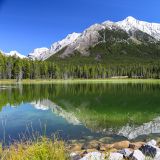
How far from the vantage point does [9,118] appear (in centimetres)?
3438

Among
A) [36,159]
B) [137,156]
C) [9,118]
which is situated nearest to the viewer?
[36,159]

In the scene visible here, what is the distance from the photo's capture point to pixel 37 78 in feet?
601

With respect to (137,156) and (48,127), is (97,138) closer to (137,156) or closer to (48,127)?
(48,127)

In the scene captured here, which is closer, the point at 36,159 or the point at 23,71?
the point at 36,159

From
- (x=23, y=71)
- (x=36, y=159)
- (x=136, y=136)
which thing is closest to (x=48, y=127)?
(x=136, y=136)

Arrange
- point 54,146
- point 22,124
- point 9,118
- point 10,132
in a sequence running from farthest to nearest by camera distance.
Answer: point 9,118, point 22,124, point 10,132, point 54,146

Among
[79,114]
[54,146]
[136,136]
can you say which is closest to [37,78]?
[79,114]

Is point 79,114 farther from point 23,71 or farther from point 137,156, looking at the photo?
point 23,71

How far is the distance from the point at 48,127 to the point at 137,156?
1605 centimetres

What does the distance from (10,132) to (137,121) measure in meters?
12.5

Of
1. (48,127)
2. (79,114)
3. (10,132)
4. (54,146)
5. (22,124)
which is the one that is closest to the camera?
(54,146)

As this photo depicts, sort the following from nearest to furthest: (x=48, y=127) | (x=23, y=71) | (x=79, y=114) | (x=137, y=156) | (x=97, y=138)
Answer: (x=137, y=156), (x=97, y=138), (x=48, y=127), (x=79, y=114), (x=23, y=71)

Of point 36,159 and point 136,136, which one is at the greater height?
point 36,159

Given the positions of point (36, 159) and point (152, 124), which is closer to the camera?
point (36, 159)
